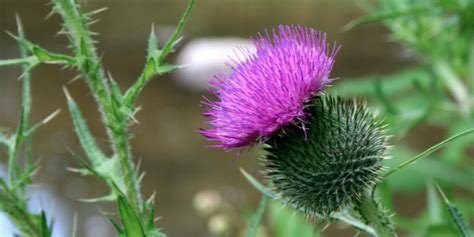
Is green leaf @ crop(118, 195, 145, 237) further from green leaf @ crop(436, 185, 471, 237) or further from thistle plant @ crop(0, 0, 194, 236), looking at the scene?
green leaf @ crop(436, 185, 471, 237)

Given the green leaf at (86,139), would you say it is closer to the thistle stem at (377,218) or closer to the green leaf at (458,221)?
the thistle stem at (377,218)

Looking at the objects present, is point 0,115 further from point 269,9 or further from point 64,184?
point 269,9

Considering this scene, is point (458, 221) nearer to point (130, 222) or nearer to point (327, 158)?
point (327, 158)

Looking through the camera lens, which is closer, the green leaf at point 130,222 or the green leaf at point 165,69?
the green leaf at point 130,222

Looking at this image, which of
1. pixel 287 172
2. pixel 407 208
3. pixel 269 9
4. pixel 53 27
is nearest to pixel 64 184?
pixel 407 208

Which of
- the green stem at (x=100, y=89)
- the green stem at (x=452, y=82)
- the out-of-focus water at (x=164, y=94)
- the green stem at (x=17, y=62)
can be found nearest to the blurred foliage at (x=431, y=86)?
the green stem at (x=452, y=82)

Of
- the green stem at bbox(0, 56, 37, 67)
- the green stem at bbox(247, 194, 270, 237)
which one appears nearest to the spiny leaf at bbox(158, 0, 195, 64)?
the green stem at bbox(0, 56, 37, 67)

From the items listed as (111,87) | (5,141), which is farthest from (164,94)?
(111,87)
